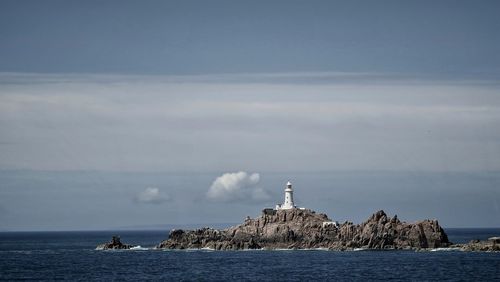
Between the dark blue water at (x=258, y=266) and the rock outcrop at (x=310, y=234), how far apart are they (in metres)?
5.63

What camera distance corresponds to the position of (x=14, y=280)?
323 ft

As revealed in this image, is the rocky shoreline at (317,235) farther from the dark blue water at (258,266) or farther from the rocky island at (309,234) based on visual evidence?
the dark blue water at (258,266)

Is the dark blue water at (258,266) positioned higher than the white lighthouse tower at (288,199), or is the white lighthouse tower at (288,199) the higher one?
the white lighthouse tower at (288,199)

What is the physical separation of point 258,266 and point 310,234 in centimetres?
3886

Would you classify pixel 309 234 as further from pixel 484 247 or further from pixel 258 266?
pixel 258 266

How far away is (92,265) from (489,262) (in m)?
51.4

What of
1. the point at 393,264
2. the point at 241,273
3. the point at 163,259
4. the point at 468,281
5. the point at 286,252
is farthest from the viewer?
the point at 286,252

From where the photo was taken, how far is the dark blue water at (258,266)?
101 metres

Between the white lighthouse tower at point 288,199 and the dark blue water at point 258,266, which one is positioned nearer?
the dark blue water at point 258,266

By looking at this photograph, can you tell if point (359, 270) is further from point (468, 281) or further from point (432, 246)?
point (432, 246)

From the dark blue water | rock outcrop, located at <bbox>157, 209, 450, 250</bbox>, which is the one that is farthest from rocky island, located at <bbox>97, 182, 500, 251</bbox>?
the dark blue water

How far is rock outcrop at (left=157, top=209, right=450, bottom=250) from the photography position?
147500 millimetres

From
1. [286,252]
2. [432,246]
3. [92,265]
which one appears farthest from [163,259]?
[432,246]

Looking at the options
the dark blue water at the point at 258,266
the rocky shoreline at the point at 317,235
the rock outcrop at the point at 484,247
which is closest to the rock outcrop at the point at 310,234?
the rocky shoreline at the point at 317,235
